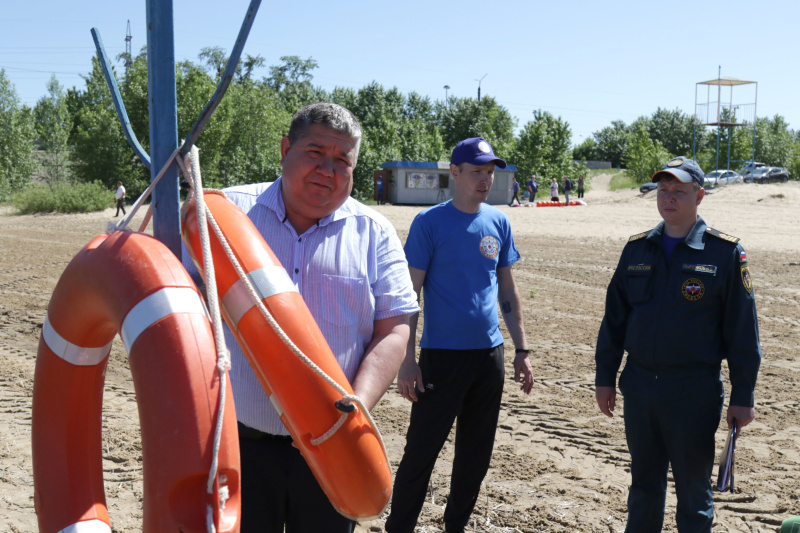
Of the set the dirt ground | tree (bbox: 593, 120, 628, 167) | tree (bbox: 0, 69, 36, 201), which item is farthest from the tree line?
the dirt ground

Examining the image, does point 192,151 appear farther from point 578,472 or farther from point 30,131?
point 30,131

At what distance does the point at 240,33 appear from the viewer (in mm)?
1904

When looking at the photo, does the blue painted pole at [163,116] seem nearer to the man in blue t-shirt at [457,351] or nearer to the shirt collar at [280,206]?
the shirt collar at [280,206]

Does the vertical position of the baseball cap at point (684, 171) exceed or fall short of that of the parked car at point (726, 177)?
it falls short

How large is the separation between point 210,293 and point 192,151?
47cm

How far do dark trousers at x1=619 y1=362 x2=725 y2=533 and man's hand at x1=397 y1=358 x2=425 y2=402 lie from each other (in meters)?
1.08

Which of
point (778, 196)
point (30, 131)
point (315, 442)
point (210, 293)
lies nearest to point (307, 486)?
point (315, 442)

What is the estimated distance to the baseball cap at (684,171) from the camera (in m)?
3.48

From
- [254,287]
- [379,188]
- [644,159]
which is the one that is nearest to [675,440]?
[254,287]

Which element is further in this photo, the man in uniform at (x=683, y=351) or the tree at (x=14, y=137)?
the tree at (x=14, y=137)

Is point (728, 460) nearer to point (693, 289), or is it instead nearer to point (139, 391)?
point (693, 289)

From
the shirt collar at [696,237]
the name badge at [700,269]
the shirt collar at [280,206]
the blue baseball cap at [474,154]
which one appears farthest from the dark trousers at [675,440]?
the shirt collar at [280,206]

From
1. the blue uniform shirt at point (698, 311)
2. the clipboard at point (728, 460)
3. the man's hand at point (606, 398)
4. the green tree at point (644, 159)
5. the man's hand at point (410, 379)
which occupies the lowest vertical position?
the clipboard at point (728, 460)

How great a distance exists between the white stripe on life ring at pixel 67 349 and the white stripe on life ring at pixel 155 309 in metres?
0.33
